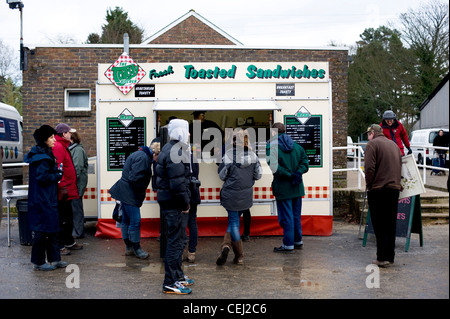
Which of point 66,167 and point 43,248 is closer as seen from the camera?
point 43,248

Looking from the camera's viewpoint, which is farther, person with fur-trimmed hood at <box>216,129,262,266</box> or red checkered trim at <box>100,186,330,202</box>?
red checkered trim at <box>100,186,330,202</box>

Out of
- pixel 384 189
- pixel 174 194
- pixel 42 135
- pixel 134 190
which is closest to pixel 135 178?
pixel 134 190

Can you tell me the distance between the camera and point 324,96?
9.15m

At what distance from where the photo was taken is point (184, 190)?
5.62 m

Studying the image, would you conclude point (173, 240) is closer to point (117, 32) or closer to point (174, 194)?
point (174, 194)

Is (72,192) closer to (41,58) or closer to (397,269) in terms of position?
(397,269)

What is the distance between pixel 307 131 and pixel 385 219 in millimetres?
2733

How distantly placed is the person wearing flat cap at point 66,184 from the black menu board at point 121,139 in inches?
33.7

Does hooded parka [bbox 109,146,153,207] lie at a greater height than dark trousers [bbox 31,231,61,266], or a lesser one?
greater

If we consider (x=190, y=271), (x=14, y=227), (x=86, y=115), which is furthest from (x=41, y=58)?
(x=190, y=271)

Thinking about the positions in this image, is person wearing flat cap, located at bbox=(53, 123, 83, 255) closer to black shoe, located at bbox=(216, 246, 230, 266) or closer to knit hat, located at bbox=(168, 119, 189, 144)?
black shoe, located at bbox=(216, 246, 230, 266)

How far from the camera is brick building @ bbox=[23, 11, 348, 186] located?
1531 cm

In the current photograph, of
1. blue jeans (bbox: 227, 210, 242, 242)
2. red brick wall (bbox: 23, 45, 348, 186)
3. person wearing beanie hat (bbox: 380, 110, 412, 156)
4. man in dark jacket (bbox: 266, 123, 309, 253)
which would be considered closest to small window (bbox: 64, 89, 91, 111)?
red brick wall (bbox: 23, 45, 348, 186)

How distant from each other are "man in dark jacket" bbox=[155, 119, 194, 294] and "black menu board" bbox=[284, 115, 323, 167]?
12.0 feet
